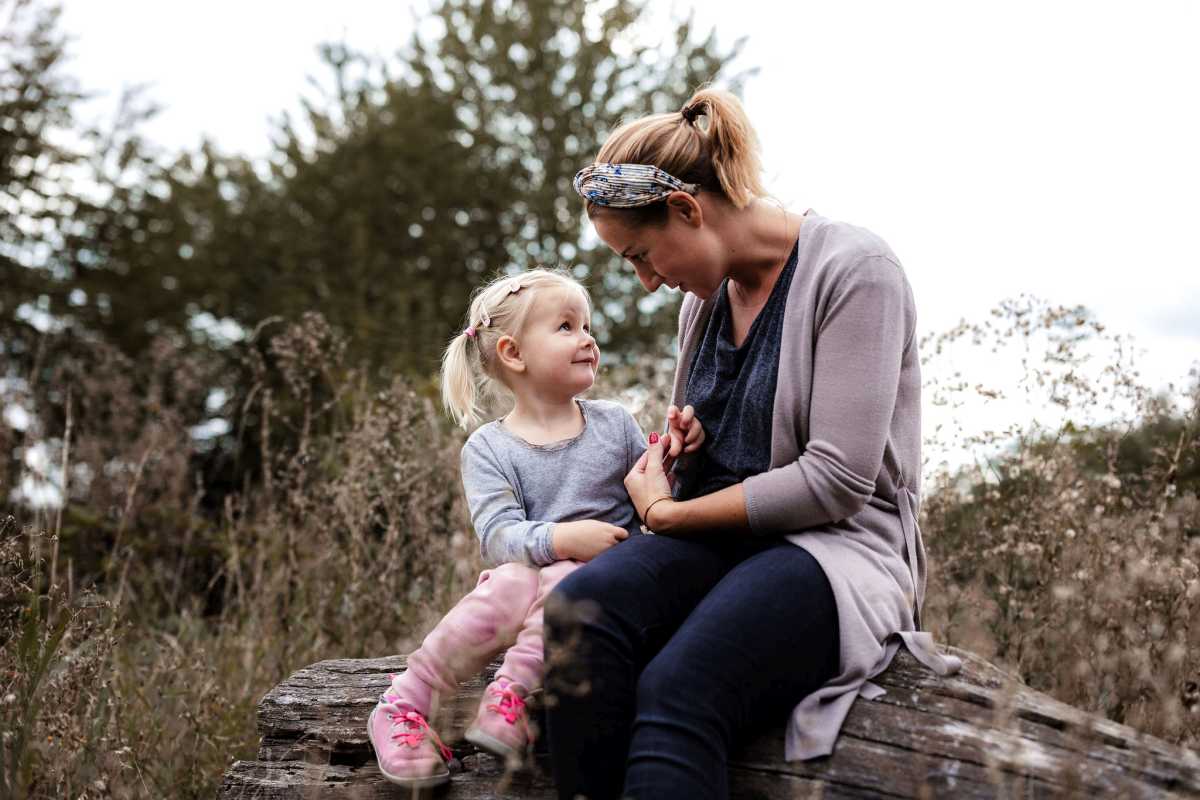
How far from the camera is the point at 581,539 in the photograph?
245 centimetres

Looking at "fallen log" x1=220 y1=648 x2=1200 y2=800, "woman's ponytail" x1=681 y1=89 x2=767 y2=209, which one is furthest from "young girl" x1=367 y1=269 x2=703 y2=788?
"woman's ponytail" x1=681 y1=89 x2=767 y2=209

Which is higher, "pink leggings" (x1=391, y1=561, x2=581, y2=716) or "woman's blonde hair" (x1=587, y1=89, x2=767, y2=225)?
"woman's blonde hair" (x1=587, y1=89, x2=767, y2=225)

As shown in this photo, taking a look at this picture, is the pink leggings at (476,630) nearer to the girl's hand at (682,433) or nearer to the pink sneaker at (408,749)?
the pink sneaker at (408,749)

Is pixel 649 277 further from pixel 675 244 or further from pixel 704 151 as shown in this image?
pixel 704 151

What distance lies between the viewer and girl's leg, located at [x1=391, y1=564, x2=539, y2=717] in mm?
2428

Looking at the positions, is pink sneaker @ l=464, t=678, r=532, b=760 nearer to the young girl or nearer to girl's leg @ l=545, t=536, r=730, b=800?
the young girl

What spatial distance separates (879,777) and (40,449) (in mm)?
4175

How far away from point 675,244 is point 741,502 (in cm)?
65

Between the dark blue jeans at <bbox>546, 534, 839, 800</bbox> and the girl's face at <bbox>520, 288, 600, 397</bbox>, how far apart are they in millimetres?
594

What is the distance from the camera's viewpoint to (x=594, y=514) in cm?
263

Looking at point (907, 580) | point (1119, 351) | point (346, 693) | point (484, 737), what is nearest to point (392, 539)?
point (346, 693)

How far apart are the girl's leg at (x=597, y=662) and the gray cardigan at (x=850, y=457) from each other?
0.29m

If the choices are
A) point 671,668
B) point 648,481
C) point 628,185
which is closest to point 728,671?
point 671,668

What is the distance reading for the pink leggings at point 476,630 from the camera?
7.97 ft
